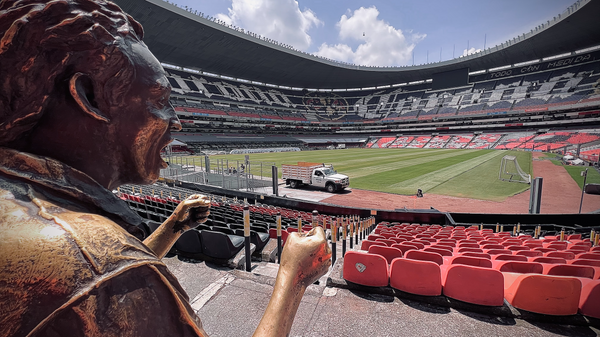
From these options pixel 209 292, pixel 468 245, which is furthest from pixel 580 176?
pixel 209 292

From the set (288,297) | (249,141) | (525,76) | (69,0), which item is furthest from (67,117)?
(525,76)

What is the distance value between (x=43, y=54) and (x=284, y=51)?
67.3m

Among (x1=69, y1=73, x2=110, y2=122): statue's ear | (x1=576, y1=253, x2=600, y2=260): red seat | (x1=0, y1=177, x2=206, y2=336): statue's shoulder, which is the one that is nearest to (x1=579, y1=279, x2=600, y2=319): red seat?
(x1=576, y1=253, x2=600, y2=260): red seat

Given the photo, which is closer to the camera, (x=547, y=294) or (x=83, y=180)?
(x=83, y=180)

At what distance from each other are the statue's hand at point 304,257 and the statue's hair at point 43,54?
947 millimetres

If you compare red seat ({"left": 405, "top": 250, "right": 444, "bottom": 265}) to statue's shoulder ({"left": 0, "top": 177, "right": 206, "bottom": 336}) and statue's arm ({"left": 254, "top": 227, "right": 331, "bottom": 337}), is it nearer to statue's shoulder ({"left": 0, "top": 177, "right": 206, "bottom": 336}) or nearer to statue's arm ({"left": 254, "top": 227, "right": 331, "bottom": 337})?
statue's arm ({"left": 254, "top": 227, "right": 331, "bottom": 337})

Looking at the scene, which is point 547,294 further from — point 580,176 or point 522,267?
point 580,176

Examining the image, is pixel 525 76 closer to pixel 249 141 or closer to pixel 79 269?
pixel 249 141

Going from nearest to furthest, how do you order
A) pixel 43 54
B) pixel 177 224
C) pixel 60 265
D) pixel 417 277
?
1. pixel 60 265
2. pixel 43 54
3. pixel 177 224
4. pixel 417 277

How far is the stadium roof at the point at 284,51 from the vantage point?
147ft

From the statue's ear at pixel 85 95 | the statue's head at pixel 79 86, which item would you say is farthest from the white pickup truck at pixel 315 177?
the statue's ear at pixel 85 95

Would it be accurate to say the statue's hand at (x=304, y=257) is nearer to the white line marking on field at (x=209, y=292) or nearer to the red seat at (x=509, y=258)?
the white line marking on field at (x=209, y=292)

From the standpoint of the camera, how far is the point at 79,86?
91 centimetres

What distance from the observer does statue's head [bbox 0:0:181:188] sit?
2.78 feet
